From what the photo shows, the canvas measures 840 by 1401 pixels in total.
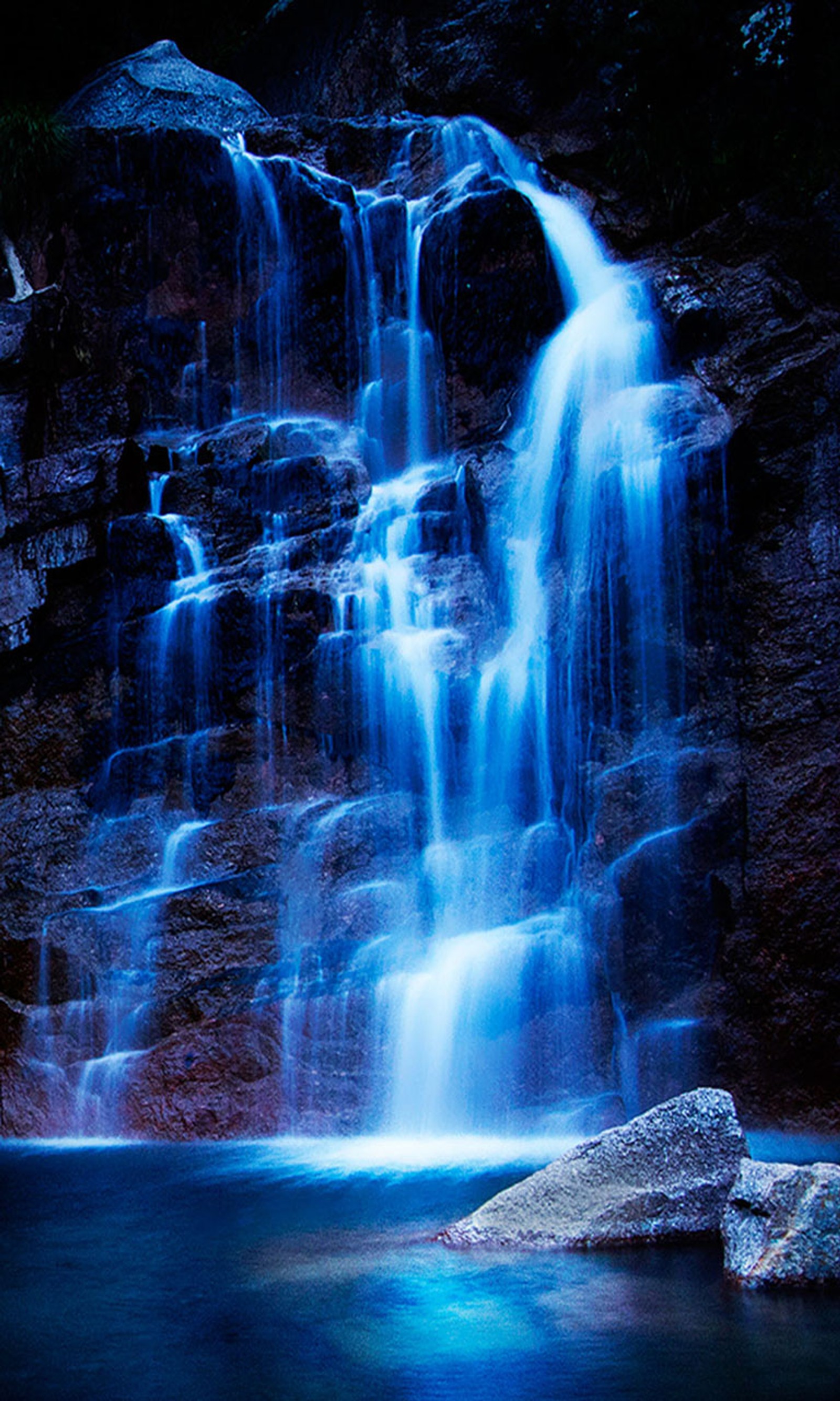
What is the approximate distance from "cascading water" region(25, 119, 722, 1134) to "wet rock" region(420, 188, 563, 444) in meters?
0.26

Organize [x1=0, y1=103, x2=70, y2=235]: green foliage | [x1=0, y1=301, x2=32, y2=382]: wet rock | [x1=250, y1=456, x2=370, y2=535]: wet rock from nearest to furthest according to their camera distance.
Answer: [x1=250, y1=456, x2=370, y2=535]: wet rock, [x1=0, y1=301, x2=32, y2=382]: wet rock, [x1=0, y1=103, x2=70, y2=235]: green foliage

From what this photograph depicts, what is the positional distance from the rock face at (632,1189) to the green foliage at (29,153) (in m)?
14.6

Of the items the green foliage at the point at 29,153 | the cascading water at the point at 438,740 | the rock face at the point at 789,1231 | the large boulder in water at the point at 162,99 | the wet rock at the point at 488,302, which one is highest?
the large boulder in water at the point at 162,99

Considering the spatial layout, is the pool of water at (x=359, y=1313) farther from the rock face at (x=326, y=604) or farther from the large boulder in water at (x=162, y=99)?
the large boulder in water at (x=162, y=99)

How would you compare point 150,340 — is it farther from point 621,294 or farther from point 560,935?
point 560,935

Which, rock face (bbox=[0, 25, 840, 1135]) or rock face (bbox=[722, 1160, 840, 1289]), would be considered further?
rock face (bbox=[0, 25, 840, 1135])

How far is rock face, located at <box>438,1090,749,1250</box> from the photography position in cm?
584

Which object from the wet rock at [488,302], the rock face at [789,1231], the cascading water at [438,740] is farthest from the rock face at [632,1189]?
the wet rock at [488,302]

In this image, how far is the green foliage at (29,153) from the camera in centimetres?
1576

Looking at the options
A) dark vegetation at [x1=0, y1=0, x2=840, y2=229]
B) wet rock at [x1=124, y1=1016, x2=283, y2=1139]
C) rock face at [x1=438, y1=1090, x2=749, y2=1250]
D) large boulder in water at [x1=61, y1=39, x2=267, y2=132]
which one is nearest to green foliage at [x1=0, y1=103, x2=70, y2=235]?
large boulder in water at [x1=61, y1=39, x2=267, y2=132]

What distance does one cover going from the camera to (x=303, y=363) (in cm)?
1505

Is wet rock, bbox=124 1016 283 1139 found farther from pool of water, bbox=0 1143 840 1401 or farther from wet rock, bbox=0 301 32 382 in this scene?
wet rock, bbox=0 301 32 382

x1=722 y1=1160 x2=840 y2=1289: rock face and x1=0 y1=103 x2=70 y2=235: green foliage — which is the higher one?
x1=0 y1=103 x2=70 y2=235: green foliage

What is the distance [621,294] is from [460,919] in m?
7.31
